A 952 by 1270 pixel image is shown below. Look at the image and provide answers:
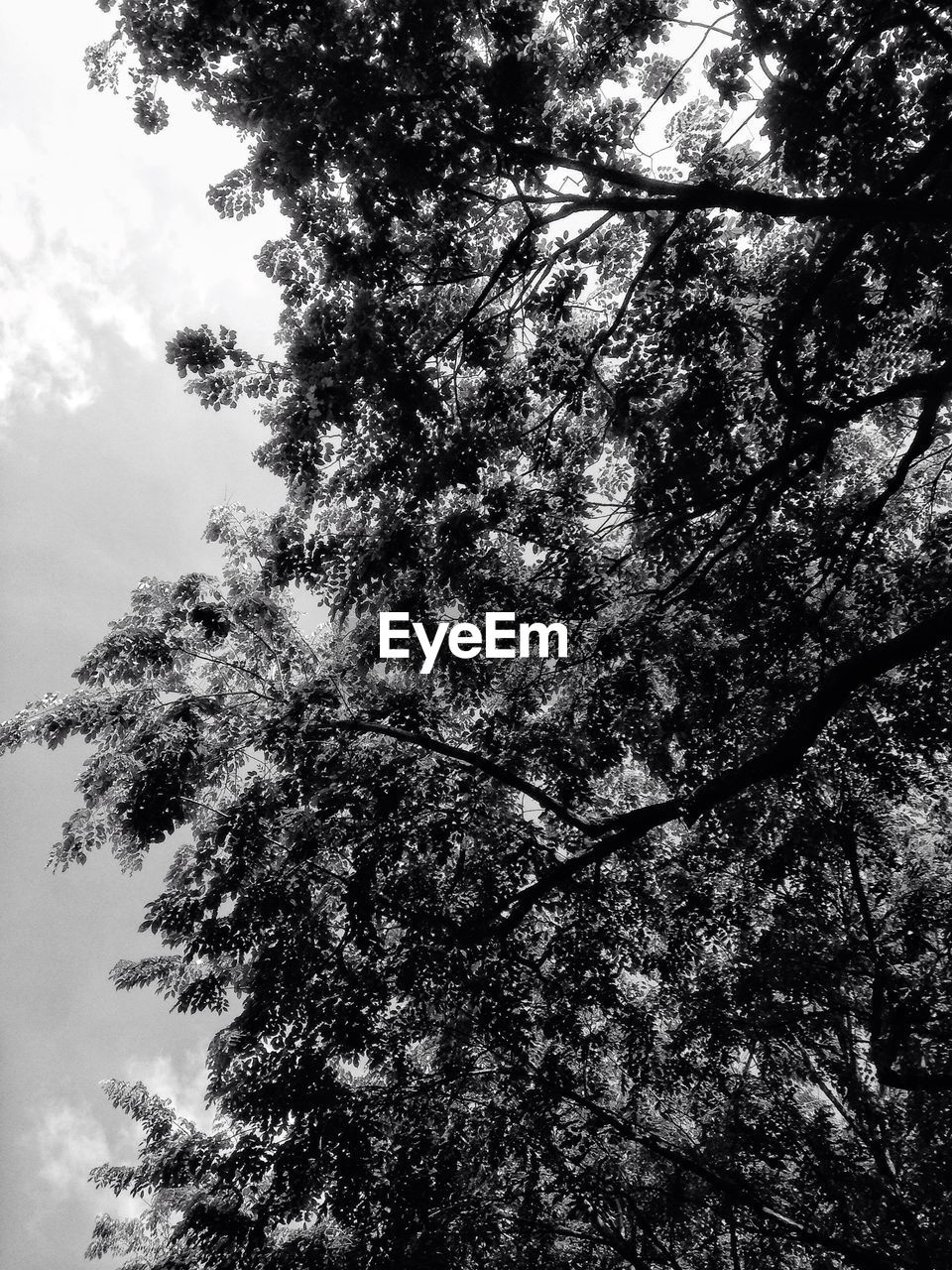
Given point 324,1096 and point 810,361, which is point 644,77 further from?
point 324,1096

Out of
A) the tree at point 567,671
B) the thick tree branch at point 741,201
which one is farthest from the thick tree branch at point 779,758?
the thick tree branch at point 741,201

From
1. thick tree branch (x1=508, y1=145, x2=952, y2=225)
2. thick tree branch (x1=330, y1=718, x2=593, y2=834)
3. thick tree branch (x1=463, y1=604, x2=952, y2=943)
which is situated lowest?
thick tree branch (x1=463, y1=604, x2=952, y2=943)

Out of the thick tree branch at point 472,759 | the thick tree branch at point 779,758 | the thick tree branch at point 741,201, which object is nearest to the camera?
the thick tree branch at point 741,201

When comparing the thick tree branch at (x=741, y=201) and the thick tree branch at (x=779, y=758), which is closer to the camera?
the thick tree branch at (x=741, y=201)

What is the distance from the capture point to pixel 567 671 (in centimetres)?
676

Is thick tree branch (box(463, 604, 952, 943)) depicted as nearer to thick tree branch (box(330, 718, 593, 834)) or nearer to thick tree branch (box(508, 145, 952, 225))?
thick tree branch (box(330, 718, 593, 834))

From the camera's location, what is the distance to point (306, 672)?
8.55 metres

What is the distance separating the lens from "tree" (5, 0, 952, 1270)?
4.73 metres

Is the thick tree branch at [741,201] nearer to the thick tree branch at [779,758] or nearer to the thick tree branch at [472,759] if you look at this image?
→ the thick tree branch at [779,758]

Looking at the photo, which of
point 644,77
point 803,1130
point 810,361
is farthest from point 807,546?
point 803,1130

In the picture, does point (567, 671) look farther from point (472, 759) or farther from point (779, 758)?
point (779, 758)

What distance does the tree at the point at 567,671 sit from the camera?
15.5 feet

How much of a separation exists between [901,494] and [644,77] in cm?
460

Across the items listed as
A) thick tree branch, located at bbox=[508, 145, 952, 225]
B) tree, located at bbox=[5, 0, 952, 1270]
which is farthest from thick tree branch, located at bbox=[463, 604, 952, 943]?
thick tree branch, located at bbox=[508, 145, 952, 225]
